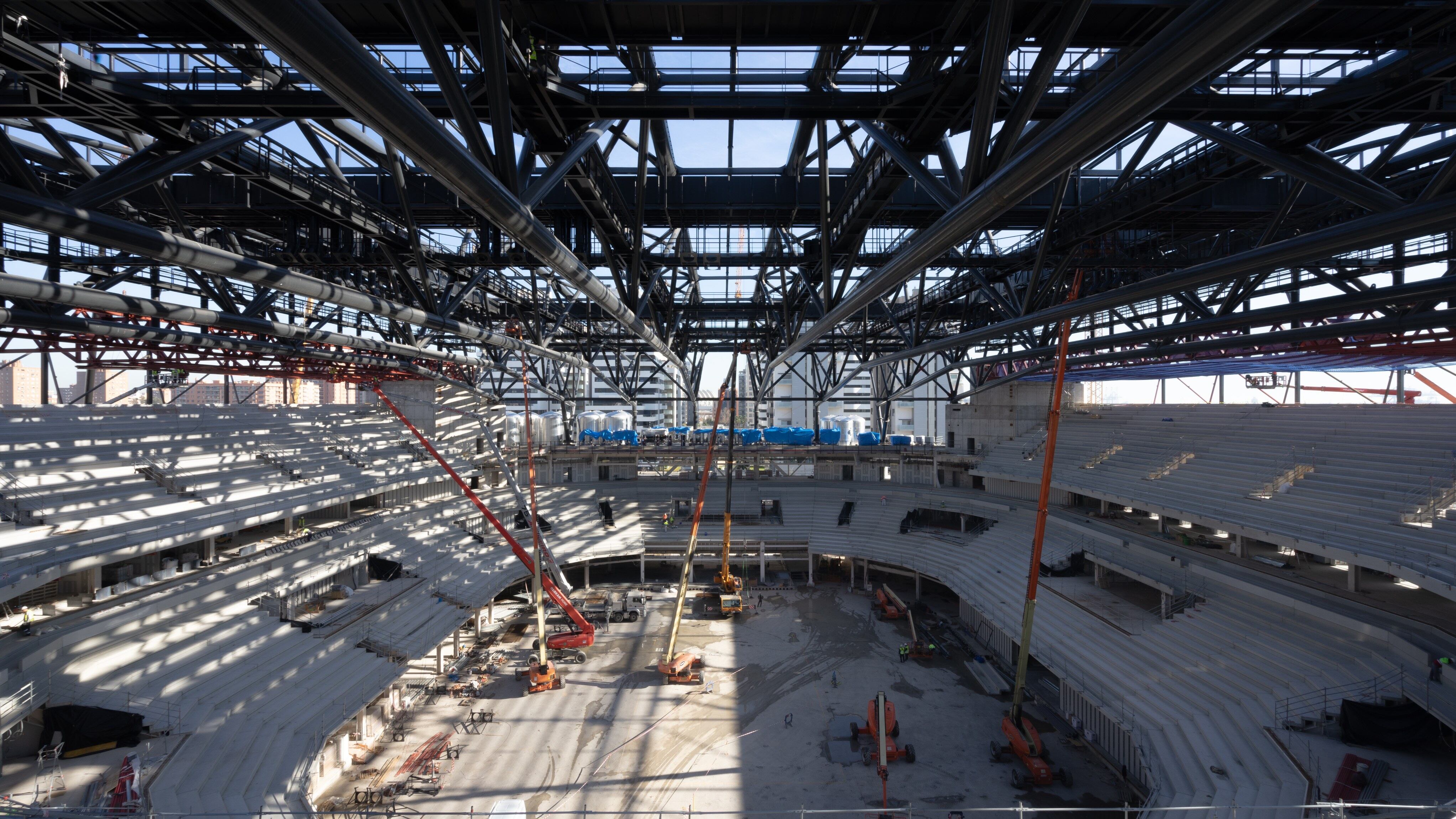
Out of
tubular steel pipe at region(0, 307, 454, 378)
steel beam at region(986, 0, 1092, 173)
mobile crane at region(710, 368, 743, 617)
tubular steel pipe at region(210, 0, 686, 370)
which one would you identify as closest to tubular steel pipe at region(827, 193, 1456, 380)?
steel beam at region(986, 0, 1092, 173)

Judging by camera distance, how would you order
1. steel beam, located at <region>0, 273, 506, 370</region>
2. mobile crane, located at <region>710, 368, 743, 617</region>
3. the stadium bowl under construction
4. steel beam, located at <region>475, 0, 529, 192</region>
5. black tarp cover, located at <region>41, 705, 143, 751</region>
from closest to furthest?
steel beam, located at <region>475, 0, 529, 192</region>, the stadium bowl under construction, steel beam, located at <region>0, 273, 506, 370</region>, black tarp cover, located at <region>41, 705, 143, 751</region>, mobile crane, located at <region>710, 368, 743, 617</region>

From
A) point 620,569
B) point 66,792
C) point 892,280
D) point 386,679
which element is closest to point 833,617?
point 620,569

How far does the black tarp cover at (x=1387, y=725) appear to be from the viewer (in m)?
12.1

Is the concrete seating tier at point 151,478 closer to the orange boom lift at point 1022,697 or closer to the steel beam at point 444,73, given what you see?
the steel beam at point 444,73

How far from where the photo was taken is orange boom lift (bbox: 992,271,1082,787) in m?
15.3

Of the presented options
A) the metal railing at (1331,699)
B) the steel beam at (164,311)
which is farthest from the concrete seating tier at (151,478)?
the metal railing at (1331,699)

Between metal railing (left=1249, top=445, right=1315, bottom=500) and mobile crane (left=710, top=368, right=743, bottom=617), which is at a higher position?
metal railing (left=1249, top=445, right=1315, bottom=500)

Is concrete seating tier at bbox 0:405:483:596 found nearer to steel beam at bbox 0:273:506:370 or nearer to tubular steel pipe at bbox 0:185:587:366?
steel beam at bbox 0:273:506:370

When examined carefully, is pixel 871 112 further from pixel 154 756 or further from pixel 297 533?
pixel 297 533

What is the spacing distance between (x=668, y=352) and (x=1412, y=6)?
782 inches

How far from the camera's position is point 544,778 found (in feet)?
51.9

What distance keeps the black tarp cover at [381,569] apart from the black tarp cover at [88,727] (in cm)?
1262

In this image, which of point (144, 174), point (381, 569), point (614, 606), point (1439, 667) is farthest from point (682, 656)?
point (144, 174)

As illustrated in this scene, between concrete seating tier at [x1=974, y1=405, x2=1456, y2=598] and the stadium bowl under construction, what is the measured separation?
0.20 metres
